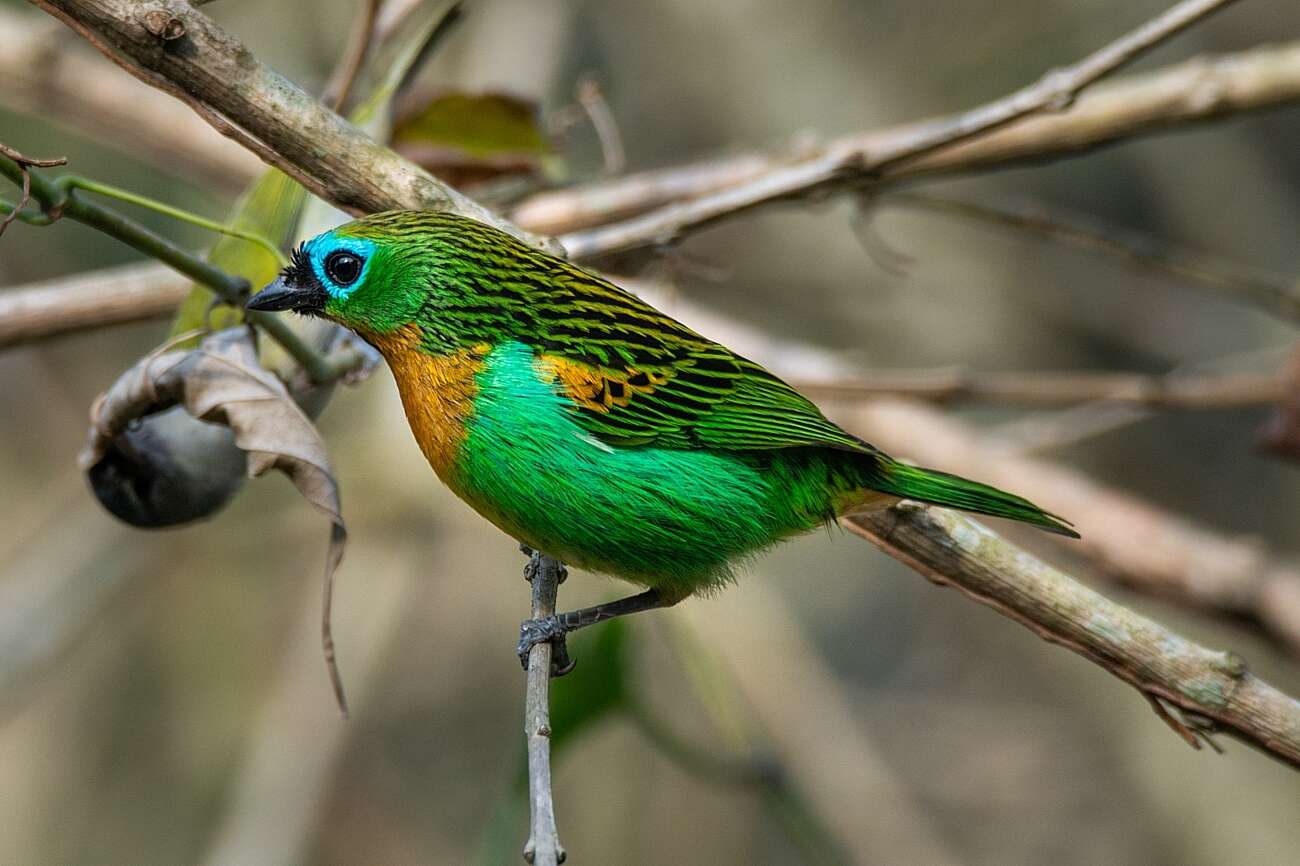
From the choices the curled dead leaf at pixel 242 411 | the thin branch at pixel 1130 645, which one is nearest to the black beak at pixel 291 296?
the curled dead leaf at pixel 242 411

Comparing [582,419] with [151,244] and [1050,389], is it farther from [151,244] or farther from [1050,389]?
[1050,389]

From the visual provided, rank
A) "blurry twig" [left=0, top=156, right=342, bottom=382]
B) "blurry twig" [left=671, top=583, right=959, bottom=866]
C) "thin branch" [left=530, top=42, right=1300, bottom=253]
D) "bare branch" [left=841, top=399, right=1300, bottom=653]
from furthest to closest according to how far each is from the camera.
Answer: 1. "blurry twig" [left=671, top=583, right=959, bottom=866]
2. "bare branch" [left=841, top=399, right=1300, bottom=653]
3. "thin branch" [left=530, top=42, right=1300, bottom=253]
4. "blurry twig" [left=0, top=156, right=342, bottom=382]

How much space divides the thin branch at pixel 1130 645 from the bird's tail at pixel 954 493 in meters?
0.14

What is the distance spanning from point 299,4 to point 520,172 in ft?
9.46

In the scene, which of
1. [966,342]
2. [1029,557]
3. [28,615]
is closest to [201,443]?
[1029,557]

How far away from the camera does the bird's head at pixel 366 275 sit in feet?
9.34

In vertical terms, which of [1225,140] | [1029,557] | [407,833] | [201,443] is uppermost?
[1225,140]

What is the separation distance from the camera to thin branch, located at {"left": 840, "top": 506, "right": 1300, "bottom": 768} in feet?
9.17

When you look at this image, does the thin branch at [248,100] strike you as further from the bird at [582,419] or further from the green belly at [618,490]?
the green belly at [618,490]

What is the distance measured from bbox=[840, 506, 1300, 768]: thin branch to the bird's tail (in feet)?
0.47

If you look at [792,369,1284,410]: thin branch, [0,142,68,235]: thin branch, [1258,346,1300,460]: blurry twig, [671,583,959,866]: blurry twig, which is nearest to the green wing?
[0,142,68,235]: thin branch

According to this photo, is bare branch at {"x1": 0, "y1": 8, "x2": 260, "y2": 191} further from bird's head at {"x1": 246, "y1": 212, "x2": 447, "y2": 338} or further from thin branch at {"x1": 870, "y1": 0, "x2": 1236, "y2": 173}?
thin branch at {"x1": 870, "y1": 0, "x2": 1236, "y2": 173}

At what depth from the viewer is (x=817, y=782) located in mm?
5488

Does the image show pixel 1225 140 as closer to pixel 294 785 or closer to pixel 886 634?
pixel 886 634
